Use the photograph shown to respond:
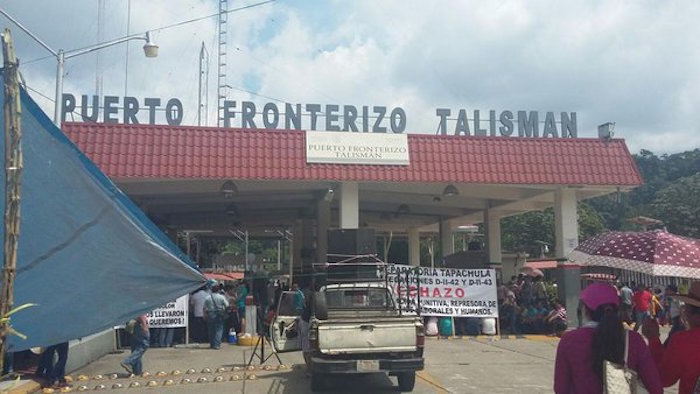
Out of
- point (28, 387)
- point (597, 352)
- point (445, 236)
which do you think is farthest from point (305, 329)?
point (445, 236)

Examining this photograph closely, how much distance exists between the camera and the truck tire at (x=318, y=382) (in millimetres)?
10727

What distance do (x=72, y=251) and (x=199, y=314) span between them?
1479cm

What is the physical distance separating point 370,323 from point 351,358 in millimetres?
589

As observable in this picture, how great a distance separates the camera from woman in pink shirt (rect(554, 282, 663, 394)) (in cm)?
405

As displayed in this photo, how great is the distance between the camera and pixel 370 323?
10.5m

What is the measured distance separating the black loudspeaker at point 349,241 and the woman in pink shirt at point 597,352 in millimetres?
12934

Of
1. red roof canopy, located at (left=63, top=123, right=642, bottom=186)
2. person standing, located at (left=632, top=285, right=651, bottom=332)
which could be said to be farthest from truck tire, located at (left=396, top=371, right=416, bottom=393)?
person standing, located at (left=632, top=285, right=651, bottom=332)

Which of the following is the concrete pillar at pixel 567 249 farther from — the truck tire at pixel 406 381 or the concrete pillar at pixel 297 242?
the concrete pillar at pixel 297 242

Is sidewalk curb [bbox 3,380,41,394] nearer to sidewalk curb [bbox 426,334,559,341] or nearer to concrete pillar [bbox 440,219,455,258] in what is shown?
sidewalk curb [bbox 426,334,559,341]

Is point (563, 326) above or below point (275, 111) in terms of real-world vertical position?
below

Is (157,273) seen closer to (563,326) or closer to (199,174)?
(199,174)

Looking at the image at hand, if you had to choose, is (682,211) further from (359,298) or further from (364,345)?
(364,345)

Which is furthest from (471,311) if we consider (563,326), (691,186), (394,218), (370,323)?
(691,186)

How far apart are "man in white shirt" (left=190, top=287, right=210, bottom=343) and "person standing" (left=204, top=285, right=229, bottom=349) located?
0.45 m
